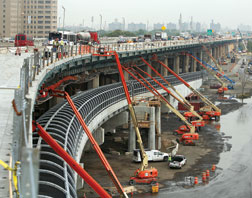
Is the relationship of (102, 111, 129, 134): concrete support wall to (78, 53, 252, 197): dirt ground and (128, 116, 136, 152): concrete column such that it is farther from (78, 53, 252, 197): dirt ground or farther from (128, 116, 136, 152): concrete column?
(128, 116, 136, 152): concrete column

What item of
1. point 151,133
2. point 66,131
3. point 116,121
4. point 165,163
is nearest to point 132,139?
point 151,133

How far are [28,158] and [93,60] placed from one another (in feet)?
217

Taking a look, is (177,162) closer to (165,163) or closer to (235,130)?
(165,163)

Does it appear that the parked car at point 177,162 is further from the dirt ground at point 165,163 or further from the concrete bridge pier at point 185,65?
the concrete bridge pier at point 185,65

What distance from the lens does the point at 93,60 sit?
74.2 metres

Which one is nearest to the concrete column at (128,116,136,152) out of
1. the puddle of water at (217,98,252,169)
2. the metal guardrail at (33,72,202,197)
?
the metal guardrail at (33,72,202,197)

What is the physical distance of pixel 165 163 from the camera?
59094 mm

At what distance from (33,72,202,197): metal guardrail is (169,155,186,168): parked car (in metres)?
8.96

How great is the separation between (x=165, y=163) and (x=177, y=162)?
2540 millimetres

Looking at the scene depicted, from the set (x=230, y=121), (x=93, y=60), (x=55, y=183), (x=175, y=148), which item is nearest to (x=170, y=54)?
(x=230, y=121)

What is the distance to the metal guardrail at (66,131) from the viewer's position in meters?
20.6

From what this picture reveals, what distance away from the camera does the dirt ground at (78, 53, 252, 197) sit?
169 ft

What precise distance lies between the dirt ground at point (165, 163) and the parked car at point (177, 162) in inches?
18.8

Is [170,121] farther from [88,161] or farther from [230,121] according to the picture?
[88,161]
